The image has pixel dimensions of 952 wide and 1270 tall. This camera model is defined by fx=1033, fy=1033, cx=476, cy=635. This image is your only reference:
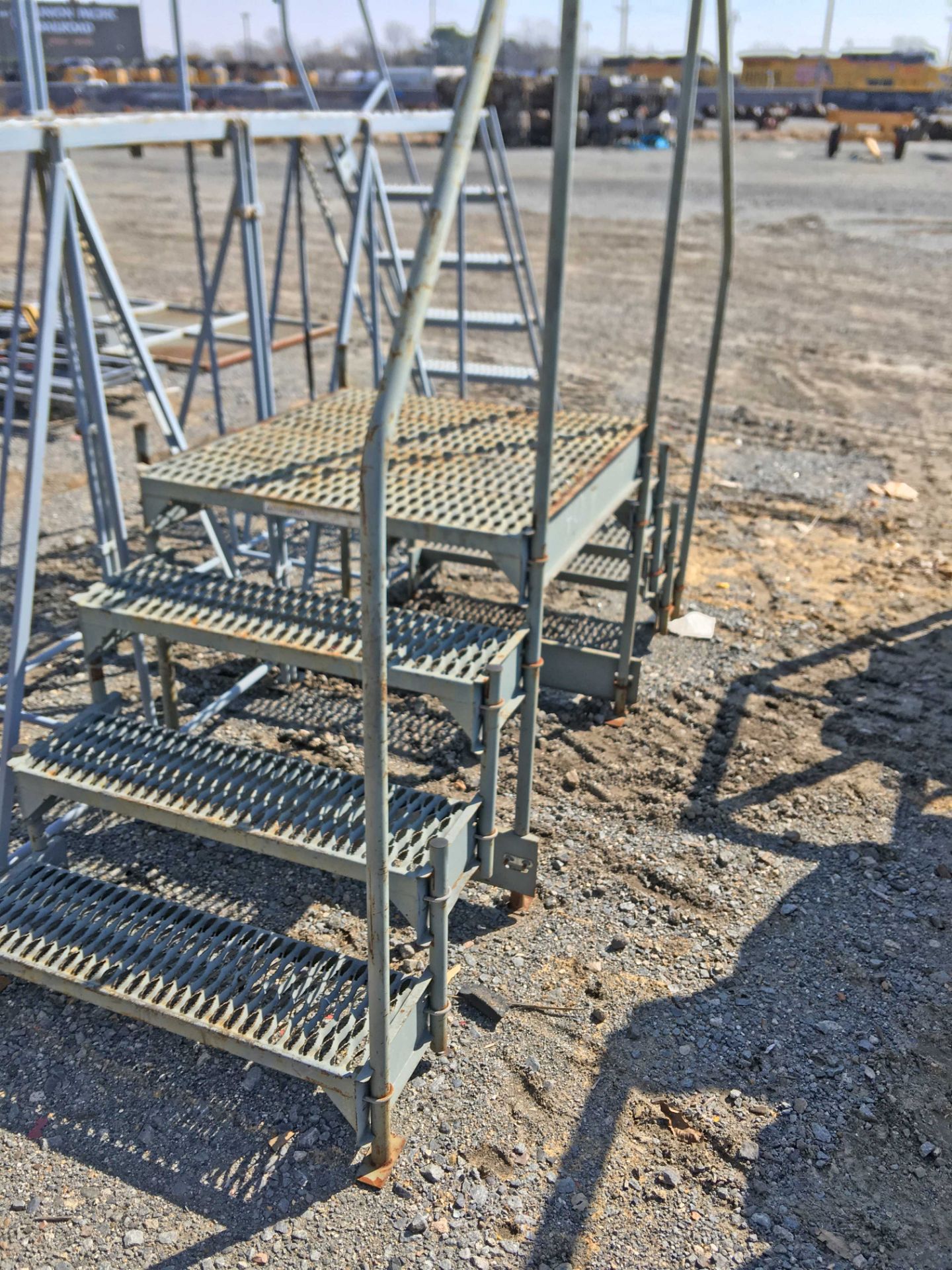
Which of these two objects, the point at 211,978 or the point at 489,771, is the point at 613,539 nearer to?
the point at 489,771

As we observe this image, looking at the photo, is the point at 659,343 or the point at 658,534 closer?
the point at 659,343

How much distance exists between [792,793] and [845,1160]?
1.61 m

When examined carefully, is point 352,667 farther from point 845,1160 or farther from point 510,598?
point 510,598

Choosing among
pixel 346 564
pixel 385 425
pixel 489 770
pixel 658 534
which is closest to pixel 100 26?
pixel 346 564

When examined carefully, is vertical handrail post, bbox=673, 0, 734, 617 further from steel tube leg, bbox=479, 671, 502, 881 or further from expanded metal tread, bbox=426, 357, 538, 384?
steel tube leg, bbox=479, 671, 502, 881

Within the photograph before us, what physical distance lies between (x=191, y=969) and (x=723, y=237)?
12.4ft

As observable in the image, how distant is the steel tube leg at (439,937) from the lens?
8.26 feet

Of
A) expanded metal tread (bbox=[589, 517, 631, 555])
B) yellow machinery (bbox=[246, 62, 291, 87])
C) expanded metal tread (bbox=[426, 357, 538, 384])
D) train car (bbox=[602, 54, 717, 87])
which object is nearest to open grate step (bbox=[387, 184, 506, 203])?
expanded metal tread (bbox=[426, 357, 538, 384])

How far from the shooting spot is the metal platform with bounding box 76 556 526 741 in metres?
2.87

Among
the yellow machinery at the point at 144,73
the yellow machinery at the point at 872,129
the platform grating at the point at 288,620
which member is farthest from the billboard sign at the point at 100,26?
the yellow machinery at the point at 144,73

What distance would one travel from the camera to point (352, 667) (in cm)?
290

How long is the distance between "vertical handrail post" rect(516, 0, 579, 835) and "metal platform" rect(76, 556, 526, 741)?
0.38ft

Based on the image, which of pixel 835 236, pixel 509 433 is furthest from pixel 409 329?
pixel 835 236

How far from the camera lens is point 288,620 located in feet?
10.4
